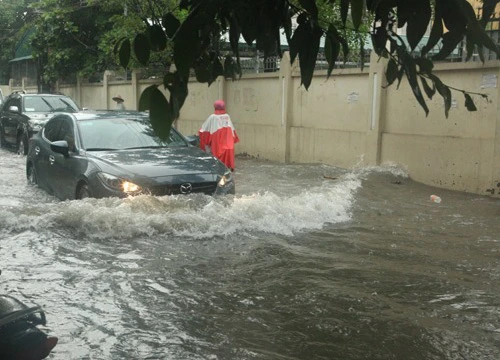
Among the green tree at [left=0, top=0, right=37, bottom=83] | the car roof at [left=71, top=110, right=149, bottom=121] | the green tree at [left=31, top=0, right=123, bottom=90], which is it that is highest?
the green tree at [left=0, top=0, right=37, bottom=83]

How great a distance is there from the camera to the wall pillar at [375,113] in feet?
38.0

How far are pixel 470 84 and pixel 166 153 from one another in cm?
511

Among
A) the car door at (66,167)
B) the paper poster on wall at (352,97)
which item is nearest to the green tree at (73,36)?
the paper poster on wall at (352,97)

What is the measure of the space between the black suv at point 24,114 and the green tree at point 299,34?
47.4ft

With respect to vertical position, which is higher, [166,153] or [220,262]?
[166,153]

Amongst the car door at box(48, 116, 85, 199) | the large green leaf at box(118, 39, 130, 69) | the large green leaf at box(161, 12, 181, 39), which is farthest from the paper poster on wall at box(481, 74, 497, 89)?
the large green leaf at box(161, 12, 181, 39)

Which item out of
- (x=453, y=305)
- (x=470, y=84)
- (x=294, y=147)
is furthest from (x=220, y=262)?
(x=294, y=147)

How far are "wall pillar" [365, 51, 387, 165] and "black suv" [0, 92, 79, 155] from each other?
8.63 m

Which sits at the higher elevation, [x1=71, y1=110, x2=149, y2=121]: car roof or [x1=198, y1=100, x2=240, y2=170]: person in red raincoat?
[x1=71, y1=110, x2=149, y2=121]: car roof

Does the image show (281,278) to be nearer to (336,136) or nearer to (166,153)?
(166,153)

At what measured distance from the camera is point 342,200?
356 inches

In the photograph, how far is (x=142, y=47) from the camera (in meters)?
2.16

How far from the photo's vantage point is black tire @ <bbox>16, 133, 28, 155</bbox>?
16188 millimetres

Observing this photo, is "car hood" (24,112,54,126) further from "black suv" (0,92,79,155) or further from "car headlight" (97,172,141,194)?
"car headlight" (97,172,141,194)
